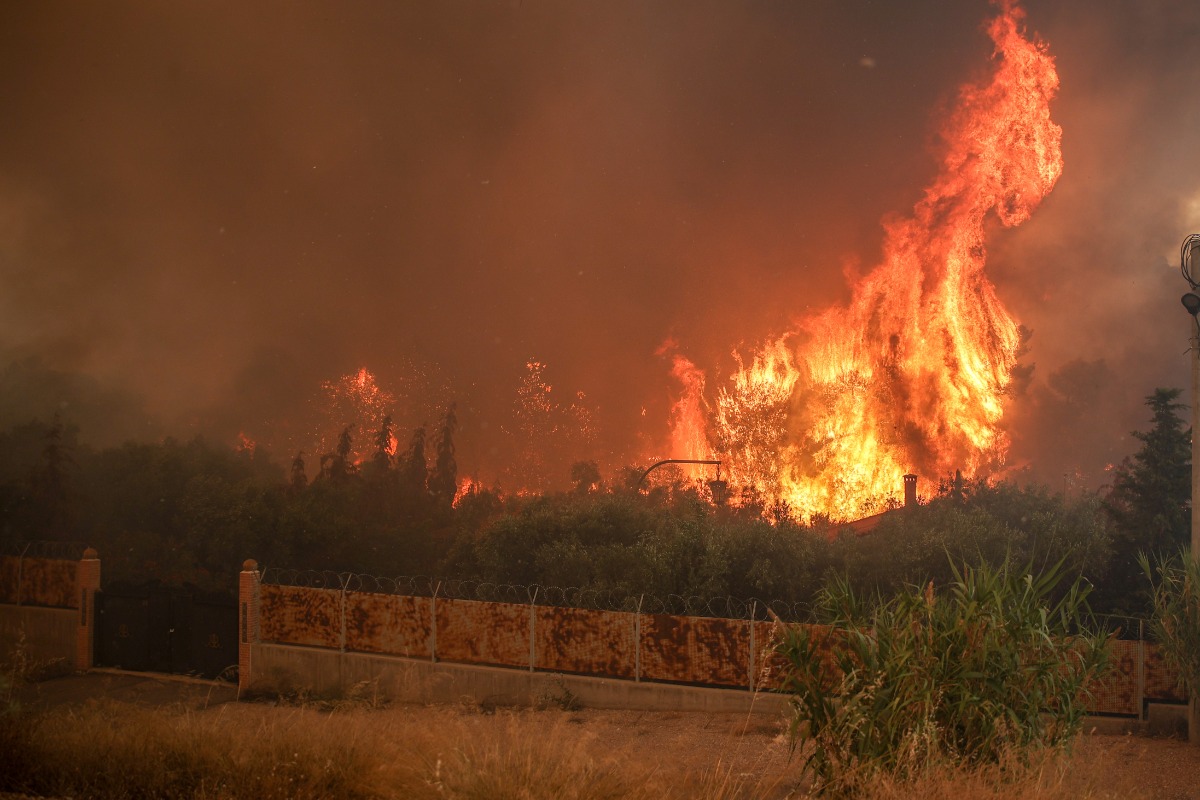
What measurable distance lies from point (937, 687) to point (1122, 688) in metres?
9.65

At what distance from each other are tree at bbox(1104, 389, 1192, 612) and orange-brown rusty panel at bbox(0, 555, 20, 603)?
91.5ft

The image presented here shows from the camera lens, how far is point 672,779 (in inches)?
374

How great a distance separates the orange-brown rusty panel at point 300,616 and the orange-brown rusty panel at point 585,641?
5.12 metres

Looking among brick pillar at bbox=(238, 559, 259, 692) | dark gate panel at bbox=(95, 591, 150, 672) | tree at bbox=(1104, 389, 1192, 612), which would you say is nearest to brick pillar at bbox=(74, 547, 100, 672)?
dark gate panel at bbox=(95, 591, 150, 672)

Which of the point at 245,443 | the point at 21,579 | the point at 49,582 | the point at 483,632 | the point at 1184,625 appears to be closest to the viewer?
Result: the point at 1184,625

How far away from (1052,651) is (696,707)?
9.30 metres

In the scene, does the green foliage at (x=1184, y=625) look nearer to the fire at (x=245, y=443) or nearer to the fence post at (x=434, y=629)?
the fence post at (x=434, y=629)

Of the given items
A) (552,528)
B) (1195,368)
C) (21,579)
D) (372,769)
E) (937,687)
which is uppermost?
(1195,368)

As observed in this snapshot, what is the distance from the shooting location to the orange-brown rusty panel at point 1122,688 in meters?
15.4

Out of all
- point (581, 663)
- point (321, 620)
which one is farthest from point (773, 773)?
point (321, 620)

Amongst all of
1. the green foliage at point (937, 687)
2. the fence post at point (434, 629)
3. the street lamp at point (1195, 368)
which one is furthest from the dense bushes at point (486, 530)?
the fence post at point (434, 629)

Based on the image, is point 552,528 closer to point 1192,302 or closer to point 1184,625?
point 1184,625

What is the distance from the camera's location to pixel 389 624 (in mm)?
20266

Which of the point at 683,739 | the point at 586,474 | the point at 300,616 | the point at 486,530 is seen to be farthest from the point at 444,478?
the point at 683,739
